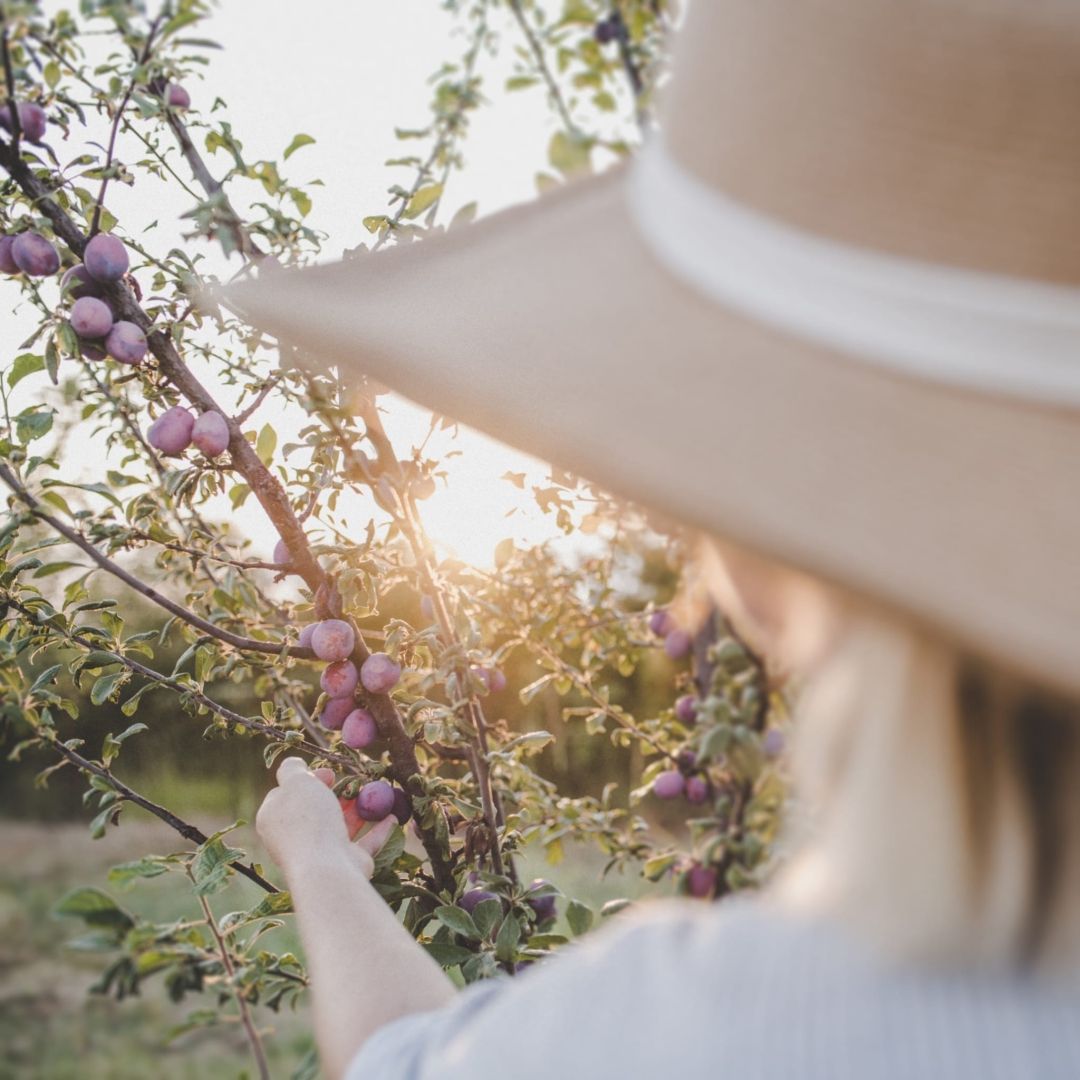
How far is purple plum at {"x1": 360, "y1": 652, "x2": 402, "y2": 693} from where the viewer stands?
1.24 metres

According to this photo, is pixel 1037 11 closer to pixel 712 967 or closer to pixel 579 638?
pixel 712 967

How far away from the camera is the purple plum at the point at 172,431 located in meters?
1.17

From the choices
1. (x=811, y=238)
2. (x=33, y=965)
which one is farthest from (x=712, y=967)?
(x=33, y=965)

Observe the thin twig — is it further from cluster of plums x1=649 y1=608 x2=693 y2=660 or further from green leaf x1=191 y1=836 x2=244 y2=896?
cluster of plums x1=649 y1=608 x2=693 y2=660

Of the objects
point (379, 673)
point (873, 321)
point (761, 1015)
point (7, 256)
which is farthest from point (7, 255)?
point (761, 1015)

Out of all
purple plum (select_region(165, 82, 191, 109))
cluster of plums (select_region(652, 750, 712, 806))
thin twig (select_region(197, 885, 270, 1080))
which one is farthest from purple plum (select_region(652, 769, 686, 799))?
purple plum (select_region(165, 82, 191, 109))

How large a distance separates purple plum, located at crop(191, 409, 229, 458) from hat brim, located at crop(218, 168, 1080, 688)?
54 cm

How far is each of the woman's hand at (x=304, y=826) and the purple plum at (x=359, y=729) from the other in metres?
0.07

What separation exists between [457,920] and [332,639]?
1.20 ft

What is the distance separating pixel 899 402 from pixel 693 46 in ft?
0.92

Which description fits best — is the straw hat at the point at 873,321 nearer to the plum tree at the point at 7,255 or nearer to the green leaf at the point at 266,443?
the green leaf at the point at 266,443

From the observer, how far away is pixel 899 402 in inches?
21.5

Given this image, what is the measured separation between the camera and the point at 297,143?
4.27ft

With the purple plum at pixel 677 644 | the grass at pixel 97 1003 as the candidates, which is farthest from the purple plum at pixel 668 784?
the grass at pixel 97 1003
